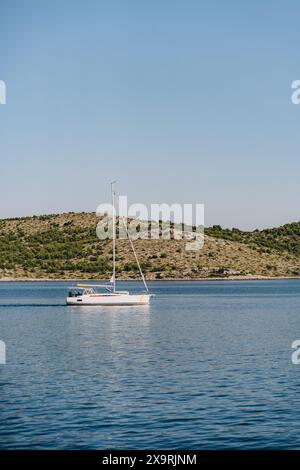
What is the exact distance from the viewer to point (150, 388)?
36.4 m

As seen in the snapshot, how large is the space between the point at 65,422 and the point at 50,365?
51.8 feet

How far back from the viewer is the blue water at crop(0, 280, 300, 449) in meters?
27.3

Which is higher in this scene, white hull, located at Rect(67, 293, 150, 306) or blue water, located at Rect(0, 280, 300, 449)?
white hull, located at Rect(67, 293, 150, 306)

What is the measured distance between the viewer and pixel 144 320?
266 ft

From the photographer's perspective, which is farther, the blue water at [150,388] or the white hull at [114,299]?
the white hull at [114,299]

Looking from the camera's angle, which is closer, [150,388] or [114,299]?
[150,388]

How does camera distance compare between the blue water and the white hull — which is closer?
the blue water

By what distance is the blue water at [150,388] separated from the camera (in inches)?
1077

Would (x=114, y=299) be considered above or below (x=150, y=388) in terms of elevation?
above

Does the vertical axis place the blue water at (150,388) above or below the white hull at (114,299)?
below
